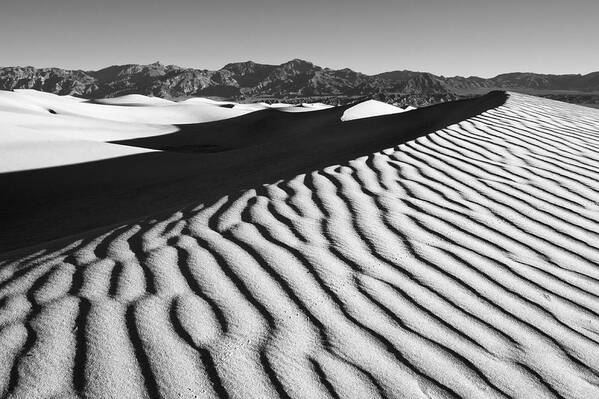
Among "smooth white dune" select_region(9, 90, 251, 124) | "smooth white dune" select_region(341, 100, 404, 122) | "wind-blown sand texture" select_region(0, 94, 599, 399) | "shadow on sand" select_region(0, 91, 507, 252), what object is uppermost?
"wind-blown sand texture" select_region(0, 94, 599, 399)

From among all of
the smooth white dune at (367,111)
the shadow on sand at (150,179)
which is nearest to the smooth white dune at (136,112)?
the smooth white dune at (367,111)

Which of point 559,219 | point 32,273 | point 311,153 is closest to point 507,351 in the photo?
point 559,219

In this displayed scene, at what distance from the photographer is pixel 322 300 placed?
6.72 ft

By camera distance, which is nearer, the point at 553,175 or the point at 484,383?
the point at 484,383

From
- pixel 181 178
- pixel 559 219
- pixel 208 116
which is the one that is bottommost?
pixel 208 116

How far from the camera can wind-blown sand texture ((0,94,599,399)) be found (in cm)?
158

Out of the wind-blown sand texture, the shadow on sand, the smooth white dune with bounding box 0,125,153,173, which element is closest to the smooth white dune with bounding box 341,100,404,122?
the shadow on sand

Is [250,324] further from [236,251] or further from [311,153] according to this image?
[311,153]

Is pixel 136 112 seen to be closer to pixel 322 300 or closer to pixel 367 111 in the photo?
pixel 367 111

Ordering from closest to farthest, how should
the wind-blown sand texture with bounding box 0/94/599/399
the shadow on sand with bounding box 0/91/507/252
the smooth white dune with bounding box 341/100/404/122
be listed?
the wind-blown sand texture with bounding box 0/94/599/399, the shadow on sand with bounding box 0/91/507/252, the smooth white dune with bounding box 341/100/404/122

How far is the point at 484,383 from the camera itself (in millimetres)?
1605

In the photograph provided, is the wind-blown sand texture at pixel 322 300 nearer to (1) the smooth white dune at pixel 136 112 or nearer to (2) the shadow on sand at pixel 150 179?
(2) the shadow on sand at pixel 150 179

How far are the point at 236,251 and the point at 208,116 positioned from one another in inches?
838

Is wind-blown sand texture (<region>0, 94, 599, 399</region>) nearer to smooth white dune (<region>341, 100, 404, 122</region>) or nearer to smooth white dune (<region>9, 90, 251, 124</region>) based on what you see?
smooth white dune (<region>341, 100, 404, 122</region>)
